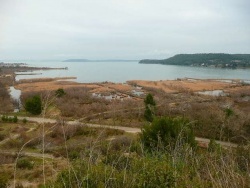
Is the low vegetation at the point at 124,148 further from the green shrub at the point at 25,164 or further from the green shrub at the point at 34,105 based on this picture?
the green shrub at the point at 34,105

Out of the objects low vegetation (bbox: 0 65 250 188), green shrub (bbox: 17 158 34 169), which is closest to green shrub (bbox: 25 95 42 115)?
low vegetation (bbox: 0 65 250 188)

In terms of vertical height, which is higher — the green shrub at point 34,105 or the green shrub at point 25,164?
the green shrub at point 34,105

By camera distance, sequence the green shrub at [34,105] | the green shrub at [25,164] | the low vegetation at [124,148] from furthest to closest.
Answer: the green shrub at [34,105] → the green shrub at [25,164] → the low vegetation at [124,148]

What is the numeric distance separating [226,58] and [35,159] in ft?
617

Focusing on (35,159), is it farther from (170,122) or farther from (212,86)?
(212,86)

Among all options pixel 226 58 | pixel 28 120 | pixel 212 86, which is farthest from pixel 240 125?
pixel 226 58

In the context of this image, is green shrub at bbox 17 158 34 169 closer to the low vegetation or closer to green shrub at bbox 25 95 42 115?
the low vegetation

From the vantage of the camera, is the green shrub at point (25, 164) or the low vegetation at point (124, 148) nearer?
the low vegetation at point (124, 148)

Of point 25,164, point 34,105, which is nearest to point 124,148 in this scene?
point 25,164

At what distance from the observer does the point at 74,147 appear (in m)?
23.0

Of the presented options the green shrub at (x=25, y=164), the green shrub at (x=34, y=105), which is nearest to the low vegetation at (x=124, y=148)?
the green shrub at (x=25, y=164)

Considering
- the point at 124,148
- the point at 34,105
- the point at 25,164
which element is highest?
the point at 124,148

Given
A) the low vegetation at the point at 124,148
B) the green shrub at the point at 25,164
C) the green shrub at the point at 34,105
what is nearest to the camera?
the low vegetation at the point at 124,148

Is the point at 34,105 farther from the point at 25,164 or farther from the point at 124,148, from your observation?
the point at 124,148
